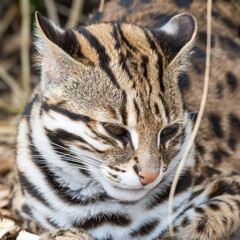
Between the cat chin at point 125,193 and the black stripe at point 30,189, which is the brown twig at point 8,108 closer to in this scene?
the black stripe at point 30,189

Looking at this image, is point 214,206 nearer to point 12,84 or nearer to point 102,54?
point 102,54

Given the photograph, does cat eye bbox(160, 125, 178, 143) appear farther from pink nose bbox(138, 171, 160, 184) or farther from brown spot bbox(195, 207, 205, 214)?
brown spot bbox(195, 207, 205, 214)

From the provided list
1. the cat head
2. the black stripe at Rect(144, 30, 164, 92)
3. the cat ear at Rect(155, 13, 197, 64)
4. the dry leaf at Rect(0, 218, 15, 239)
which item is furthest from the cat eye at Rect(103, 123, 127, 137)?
the dry leaf at Rect(0, 218, 15, 239)

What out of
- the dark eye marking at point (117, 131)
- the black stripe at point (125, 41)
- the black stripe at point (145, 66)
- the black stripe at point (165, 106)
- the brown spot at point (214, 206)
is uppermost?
the black stripe at point (125, 41)

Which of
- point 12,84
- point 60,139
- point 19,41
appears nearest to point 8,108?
point 12,84

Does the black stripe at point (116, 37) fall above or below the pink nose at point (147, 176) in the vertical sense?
above

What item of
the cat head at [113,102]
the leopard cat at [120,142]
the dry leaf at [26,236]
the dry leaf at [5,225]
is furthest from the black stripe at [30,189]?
the cat head at [113,102]

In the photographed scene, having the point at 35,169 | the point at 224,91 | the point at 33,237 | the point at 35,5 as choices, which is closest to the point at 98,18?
the point at 224,91
